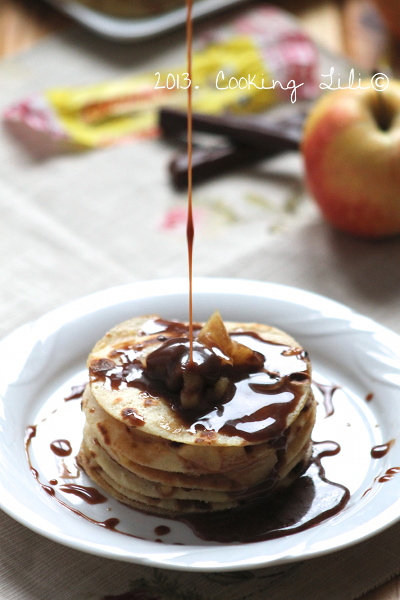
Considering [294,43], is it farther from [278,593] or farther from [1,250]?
[278,593]

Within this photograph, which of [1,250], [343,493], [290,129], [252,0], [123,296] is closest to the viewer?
[343,493]

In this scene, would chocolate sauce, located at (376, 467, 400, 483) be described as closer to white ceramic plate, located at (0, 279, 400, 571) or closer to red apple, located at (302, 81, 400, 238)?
white ceramic plate, located at (0, 279, 400, 571)

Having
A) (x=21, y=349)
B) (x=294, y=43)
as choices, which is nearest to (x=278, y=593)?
(x=21, y=349)

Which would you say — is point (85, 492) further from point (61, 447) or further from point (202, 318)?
point (202, 318)

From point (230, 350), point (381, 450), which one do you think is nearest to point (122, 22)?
point (230, 350)

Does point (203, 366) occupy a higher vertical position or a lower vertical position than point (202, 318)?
higher

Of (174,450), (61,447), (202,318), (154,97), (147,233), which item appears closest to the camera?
(174,450)
